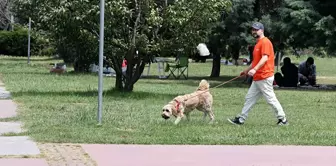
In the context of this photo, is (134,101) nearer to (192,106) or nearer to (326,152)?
(192,106)

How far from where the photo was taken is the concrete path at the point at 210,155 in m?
8.77

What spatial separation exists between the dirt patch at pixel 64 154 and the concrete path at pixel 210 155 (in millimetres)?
119

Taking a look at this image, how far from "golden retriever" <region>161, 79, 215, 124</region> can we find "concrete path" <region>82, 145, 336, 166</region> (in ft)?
6.26

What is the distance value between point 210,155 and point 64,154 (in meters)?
1.94

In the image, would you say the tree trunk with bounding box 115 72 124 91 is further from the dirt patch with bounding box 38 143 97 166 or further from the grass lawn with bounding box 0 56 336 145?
the dirt patch with bounding box 38 143 97 166

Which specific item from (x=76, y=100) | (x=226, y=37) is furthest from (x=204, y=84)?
(x=226, y=37)

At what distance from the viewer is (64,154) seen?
9.06 m

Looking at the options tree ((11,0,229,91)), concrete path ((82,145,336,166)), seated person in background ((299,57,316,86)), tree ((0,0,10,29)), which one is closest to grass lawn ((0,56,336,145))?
concrete path ((82,145,336,166))

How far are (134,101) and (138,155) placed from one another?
26.0 ft

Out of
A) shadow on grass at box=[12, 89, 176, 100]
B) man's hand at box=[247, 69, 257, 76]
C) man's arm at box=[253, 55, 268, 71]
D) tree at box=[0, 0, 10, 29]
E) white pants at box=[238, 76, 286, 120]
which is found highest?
tree at box=[0, 0, 10, 29]

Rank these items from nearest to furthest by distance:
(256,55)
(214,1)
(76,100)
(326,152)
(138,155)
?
(138,155) < (326,152) < (256,55) < (76,100) < (214,1)

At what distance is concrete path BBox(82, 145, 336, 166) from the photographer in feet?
28.8

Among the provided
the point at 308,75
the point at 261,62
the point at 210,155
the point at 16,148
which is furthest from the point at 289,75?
the point at 16,148

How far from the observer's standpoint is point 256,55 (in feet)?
40.2
